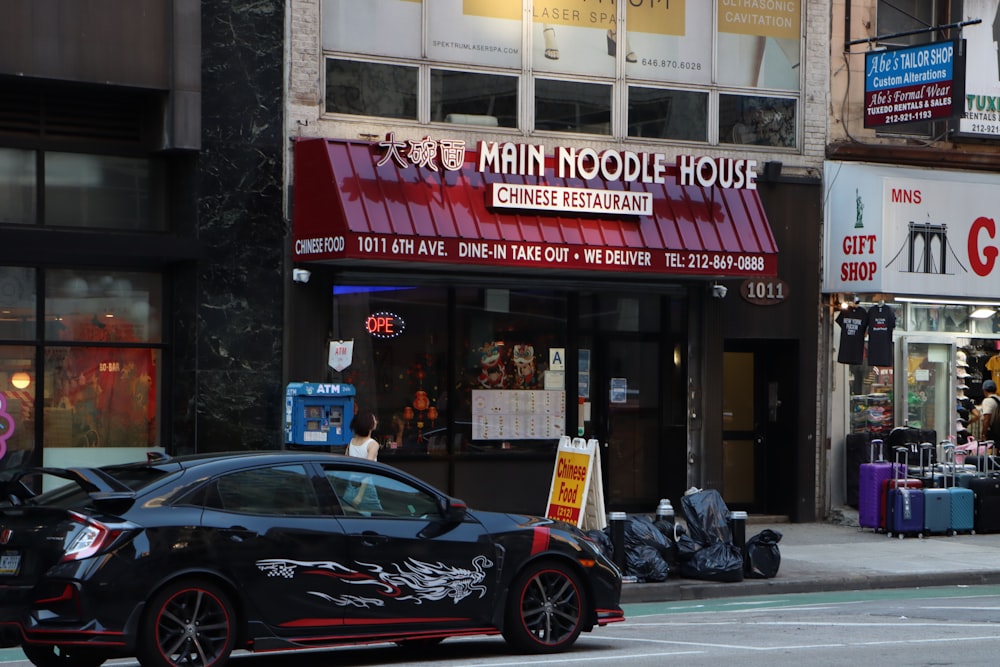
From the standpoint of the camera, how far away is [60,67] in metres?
16.4

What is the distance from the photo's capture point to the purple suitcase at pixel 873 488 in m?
19.8

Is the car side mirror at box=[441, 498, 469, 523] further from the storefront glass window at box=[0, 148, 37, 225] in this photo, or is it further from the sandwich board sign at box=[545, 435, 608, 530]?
the storefront glass window at box=[0, 148, 37, 225]

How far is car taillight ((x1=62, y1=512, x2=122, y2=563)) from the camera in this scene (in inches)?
357

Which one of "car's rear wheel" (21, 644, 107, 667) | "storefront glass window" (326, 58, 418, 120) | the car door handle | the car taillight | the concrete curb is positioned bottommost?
the concrete curb

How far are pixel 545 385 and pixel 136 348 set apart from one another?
17.2ft

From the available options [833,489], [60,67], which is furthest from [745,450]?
[60,67]

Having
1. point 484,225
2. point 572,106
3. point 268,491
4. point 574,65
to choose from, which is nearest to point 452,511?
point 268,491

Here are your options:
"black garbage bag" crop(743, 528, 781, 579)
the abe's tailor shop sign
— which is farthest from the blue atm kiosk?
the abe's tailor shop sign

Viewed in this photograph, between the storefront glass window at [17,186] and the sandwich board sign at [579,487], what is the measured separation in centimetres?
653

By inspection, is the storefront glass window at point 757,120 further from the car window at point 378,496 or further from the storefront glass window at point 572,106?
the car window at point 378,496

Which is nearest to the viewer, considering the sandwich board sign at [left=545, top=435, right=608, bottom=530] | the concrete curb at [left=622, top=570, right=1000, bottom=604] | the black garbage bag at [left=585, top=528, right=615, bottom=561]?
the black garbage bag at [left=585, top=528, right=615, bottom=561]

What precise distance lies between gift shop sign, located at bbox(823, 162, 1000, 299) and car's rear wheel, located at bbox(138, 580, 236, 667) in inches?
527

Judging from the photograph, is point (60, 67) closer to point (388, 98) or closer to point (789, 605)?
point (388, 98)

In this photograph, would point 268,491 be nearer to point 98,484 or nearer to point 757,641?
point 98,484
